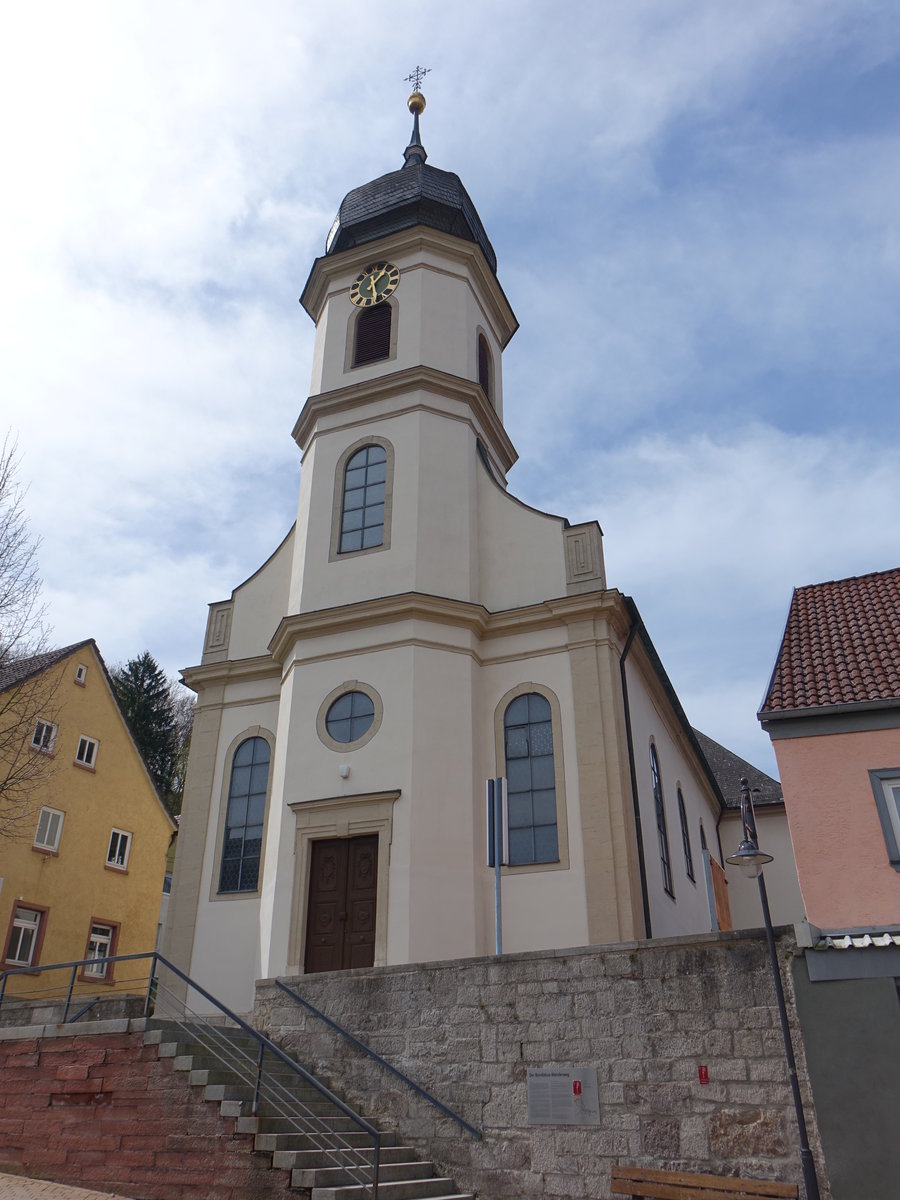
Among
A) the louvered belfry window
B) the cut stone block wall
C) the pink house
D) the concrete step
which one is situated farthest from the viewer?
the louvered belfry window

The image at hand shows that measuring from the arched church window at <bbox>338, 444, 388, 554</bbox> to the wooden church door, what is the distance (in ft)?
18.6

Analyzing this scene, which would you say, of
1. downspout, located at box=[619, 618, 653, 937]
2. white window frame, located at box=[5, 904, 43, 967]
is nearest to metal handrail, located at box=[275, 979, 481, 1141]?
downspout, located at box=[619, 618, 653, 937]

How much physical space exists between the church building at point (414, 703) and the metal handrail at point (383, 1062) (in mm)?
3100

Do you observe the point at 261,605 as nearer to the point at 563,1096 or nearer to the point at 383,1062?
the point at 383,1062

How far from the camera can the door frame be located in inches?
616

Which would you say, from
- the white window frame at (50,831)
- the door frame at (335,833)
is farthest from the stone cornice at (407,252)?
the white window frame at (50,831)

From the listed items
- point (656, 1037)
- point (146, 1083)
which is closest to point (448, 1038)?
point (656, 1037)

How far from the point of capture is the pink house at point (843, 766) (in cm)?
1068

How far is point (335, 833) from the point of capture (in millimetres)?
16359

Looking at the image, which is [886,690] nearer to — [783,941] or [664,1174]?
[783,941]

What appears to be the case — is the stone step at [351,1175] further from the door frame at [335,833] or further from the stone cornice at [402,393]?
the stone cornice at [402,393]

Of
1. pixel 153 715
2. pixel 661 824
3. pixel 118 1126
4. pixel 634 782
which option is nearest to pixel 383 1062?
pixel 118 1126

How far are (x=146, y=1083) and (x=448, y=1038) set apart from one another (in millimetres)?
3062

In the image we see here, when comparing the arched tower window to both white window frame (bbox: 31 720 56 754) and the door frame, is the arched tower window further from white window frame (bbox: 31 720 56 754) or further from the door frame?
white window frame (bbox: 31 720 56 754)
